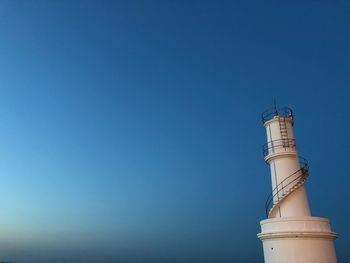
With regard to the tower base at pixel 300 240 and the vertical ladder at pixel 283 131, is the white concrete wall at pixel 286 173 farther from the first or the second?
the tower base at pixel 300 240

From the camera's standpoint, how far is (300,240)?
24266 mm

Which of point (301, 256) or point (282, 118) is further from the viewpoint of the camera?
point (282, 118)

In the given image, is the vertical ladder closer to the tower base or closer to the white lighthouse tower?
the white lighthouse tower

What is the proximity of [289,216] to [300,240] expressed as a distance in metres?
2.02

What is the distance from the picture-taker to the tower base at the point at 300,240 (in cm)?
2409

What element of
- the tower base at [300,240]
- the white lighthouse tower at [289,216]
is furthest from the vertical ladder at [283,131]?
the tower base at [300,240]

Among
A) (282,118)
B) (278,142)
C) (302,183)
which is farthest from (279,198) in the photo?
(282,118)

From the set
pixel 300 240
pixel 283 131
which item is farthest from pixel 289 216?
pixel 283 131

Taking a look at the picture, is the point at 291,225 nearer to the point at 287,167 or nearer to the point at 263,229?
Answer: the point at 263,229

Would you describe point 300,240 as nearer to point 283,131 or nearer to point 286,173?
point 286,173

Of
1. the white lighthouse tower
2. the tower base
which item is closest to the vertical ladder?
the white lighthouse tower

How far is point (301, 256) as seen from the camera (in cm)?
2398

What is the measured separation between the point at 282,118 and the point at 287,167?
4255 mm

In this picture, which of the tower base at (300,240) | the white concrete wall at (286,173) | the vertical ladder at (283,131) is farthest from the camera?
the vertical ladder at (283,131)
